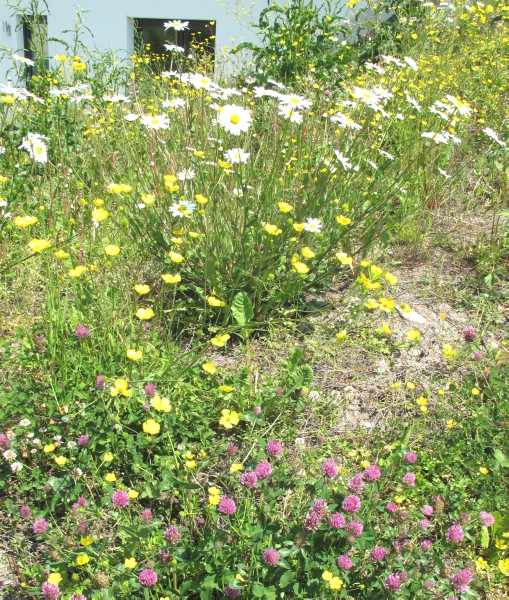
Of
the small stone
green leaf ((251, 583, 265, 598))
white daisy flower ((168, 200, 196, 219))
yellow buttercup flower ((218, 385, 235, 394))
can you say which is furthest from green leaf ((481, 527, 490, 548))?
white daisy flower ((168, 200, 196, 219))

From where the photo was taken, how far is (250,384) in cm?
203

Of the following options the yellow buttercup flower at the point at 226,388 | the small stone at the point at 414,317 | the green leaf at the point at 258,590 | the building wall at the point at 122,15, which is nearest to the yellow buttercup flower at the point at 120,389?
the yellow buttercup flower at the point at 226,388

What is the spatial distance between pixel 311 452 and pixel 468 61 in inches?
179

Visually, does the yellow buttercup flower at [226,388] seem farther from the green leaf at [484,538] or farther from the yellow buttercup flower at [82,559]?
the green leaf at [484,538]

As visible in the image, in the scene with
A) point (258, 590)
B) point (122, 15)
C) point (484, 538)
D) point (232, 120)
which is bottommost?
point (484, 538)

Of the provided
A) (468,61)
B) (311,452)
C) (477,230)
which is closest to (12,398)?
(311,452)

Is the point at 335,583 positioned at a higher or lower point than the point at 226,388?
lower

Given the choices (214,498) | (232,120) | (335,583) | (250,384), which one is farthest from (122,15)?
(335,583)

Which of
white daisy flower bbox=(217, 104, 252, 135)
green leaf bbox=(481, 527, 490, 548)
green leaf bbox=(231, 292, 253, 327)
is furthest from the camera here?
green leaf bbox=(231, 292, 253, 327)

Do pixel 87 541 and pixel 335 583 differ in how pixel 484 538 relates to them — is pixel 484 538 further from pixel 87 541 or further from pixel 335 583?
pixel 87 541

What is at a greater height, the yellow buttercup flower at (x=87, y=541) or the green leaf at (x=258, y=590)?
→ the yellow buttercup flower at (x=87, y=541)

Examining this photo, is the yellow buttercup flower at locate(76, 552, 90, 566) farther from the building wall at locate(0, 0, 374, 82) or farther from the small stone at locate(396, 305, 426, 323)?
the building wall at locate(0, 0, 374, 82)

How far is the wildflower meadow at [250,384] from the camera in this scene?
1440mm

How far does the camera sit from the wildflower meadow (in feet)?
4.73
